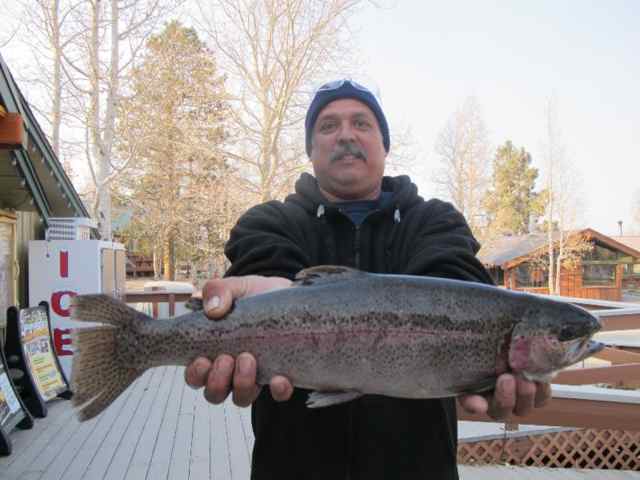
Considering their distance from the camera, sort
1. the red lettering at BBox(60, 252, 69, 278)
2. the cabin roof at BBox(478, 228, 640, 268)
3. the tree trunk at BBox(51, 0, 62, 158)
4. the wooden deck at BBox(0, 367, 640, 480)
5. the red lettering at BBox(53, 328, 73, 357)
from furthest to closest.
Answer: the cabin roof at BBox(478, 228, 640, 268) → the tree trunk at BBox(51, 0, 62, 158) → the red lettering at BBox(60, 252, 69, 278) → the red lettering at BBox(53, 328, 73, 357) → the wooden deck at BBox(0, 367, 640, 480)

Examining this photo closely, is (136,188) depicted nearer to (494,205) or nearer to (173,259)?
(173,259)

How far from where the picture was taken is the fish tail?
229 cm

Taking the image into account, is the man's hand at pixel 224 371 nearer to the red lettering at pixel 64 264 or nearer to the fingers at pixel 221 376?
the fingers at pixel 221 376

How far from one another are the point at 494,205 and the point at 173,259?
23.9m

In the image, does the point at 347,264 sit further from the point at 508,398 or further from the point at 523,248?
the point at 523,248

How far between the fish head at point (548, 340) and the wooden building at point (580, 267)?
35.9 m

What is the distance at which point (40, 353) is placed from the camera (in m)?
7.59

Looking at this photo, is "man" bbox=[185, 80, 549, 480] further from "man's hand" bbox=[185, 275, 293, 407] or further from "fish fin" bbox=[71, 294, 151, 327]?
"fish fin" bbox=[71, 294, 151, 327]

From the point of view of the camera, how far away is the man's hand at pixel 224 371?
2.22 m

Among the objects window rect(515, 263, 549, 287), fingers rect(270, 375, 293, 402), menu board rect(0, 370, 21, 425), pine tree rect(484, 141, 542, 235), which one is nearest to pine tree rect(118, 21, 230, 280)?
menu board rect(0, 370, 21, 425)

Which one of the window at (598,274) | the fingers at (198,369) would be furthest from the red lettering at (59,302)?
the window at (598,274)

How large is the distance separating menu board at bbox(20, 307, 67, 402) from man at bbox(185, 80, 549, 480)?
5719 millimetres

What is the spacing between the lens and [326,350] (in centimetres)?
220

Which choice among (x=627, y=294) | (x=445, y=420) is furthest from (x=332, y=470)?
(x=627, y=294)
